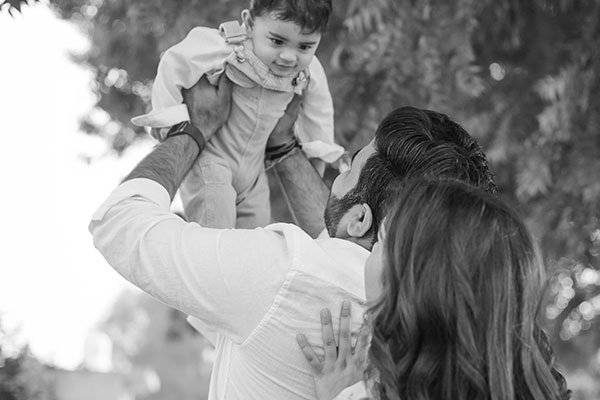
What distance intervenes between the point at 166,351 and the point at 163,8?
2984cm

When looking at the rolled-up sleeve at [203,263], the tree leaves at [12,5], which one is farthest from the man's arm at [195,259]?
the tree leaves at [12,5]

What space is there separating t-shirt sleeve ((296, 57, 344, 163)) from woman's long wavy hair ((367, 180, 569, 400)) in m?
1.15

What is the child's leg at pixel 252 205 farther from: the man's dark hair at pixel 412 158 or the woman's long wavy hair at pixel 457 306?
the woman's long wavy hair at pixel 457 306

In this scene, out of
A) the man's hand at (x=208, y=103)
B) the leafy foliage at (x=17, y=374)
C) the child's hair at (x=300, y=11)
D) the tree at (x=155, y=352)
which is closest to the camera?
the child's hair at (x=300, y=11)

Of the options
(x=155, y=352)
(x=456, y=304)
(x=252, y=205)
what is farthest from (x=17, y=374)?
(x=155, y=352)

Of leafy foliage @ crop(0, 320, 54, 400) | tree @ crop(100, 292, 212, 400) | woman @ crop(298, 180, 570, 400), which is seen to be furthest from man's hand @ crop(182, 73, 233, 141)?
tree @ crop(100, 292, 212, 400)

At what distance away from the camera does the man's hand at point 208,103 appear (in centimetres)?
294

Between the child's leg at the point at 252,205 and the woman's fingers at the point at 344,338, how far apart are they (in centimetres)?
95

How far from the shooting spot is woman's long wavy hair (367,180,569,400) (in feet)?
6.52

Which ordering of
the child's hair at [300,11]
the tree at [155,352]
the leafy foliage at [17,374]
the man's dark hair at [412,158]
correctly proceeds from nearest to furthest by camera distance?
the man's dark hair at [412,158], the child's hair at [300,11], the leafy foliage at [17,374], the tree at [155,352]

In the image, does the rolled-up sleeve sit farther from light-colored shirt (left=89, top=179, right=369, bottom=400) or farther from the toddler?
the toddler

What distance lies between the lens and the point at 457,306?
2.00 metres

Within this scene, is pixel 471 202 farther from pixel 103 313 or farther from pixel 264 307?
pixel 103 313

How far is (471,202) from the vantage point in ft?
6.82
